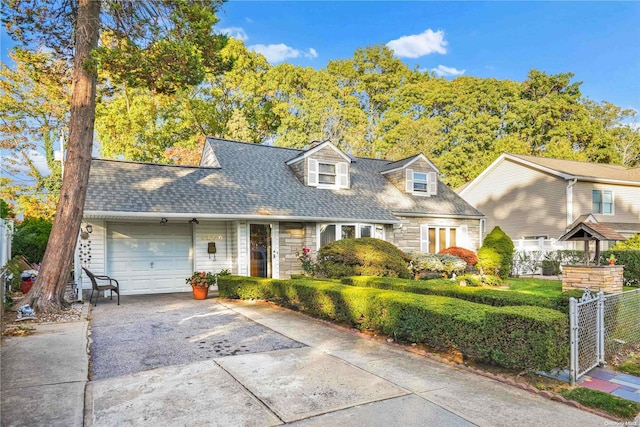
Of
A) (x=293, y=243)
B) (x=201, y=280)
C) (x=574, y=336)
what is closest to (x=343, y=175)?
(x=293, y=243)

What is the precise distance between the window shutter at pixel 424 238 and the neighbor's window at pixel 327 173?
4.40 meters

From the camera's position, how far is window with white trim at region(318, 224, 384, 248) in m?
14.5

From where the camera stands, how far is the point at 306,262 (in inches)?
529

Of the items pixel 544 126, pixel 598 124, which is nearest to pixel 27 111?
pixel 544 126

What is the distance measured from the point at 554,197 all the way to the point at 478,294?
680 inches

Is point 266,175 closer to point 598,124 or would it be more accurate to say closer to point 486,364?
point 486,364

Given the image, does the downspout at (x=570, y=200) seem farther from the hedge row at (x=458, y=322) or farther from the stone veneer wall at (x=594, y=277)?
the hedge row at (x=458, y=322)

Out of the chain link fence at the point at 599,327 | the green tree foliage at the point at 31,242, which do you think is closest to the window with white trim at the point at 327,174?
the green tree foliage at the point at 31,242

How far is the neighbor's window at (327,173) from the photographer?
16.6 meters

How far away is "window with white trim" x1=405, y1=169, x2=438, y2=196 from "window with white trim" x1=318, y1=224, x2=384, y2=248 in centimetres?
404

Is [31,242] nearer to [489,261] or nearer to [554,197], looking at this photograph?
[489,261]

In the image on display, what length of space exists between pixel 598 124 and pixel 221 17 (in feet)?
116

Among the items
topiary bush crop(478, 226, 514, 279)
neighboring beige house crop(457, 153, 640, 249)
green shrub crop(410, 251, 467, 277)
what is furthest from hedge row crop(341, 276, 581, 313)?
neighboring beige house crop(457, 153, 640, 249)

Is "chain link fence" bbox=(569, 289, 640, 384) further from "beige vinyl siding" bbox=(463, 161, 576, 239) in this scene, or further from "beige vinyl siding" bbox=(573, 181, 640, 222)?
"beige vinyl siding" bbox=(573, 181, 640, 222)
